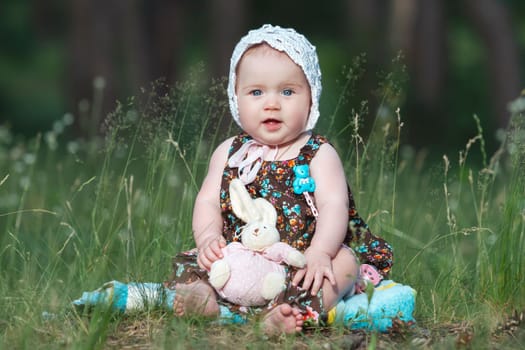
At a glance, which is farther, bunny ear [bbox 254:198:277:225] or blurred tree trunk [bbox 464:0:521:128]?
blurred tree trunk [bbox 464:0:521:128]

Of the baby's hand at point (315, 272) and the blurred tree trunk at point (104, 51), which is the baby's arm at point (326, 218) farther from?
the blurred tree trunk at point (104, 51)

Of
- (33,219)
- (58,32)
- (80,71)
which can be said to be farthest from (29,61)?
(33,219)

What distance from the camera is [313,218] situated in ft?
13.4

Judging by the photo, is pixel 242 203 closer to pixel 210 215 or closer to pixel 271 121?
pixel 210 215

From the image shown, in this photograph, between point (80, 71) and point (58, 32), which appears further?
point (58, 32)

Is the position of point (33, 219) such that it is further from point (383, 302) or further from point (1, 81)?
point (1, 81)

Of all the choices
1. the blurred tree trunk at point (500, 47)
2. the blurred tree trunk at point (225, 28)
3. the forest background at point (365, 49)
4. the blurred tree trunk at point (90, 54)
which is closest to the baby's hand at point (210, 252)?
the forest background at point (365, 49)

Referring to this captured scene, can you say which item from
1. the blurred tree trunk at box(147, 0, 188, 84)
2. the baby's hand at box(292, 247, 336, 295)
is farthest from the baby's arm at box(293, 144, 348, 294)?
the blurred tree trunk at box(147, 0, 188, 84)

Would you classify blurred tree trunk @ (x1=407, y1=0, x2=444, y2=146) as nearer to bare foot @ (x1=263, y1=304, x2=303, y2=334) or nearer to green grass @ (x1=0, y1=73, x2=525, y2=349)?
green grass @ (x1=0, y1=73, x2=525, y2=349)

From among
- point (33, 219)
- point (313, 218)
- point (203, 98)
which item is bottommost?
point (33, 219)

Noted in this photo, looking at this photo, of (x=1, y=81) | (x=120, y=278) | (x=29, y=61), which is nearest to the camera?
(x=120, y=278)

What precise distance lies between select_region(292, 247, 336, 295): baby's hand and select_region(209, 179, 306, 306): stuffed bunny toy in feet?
0.11

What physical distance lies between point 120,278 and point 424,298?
1.44 meters

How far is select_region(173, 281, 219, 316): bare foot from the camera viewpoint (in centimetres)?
390
